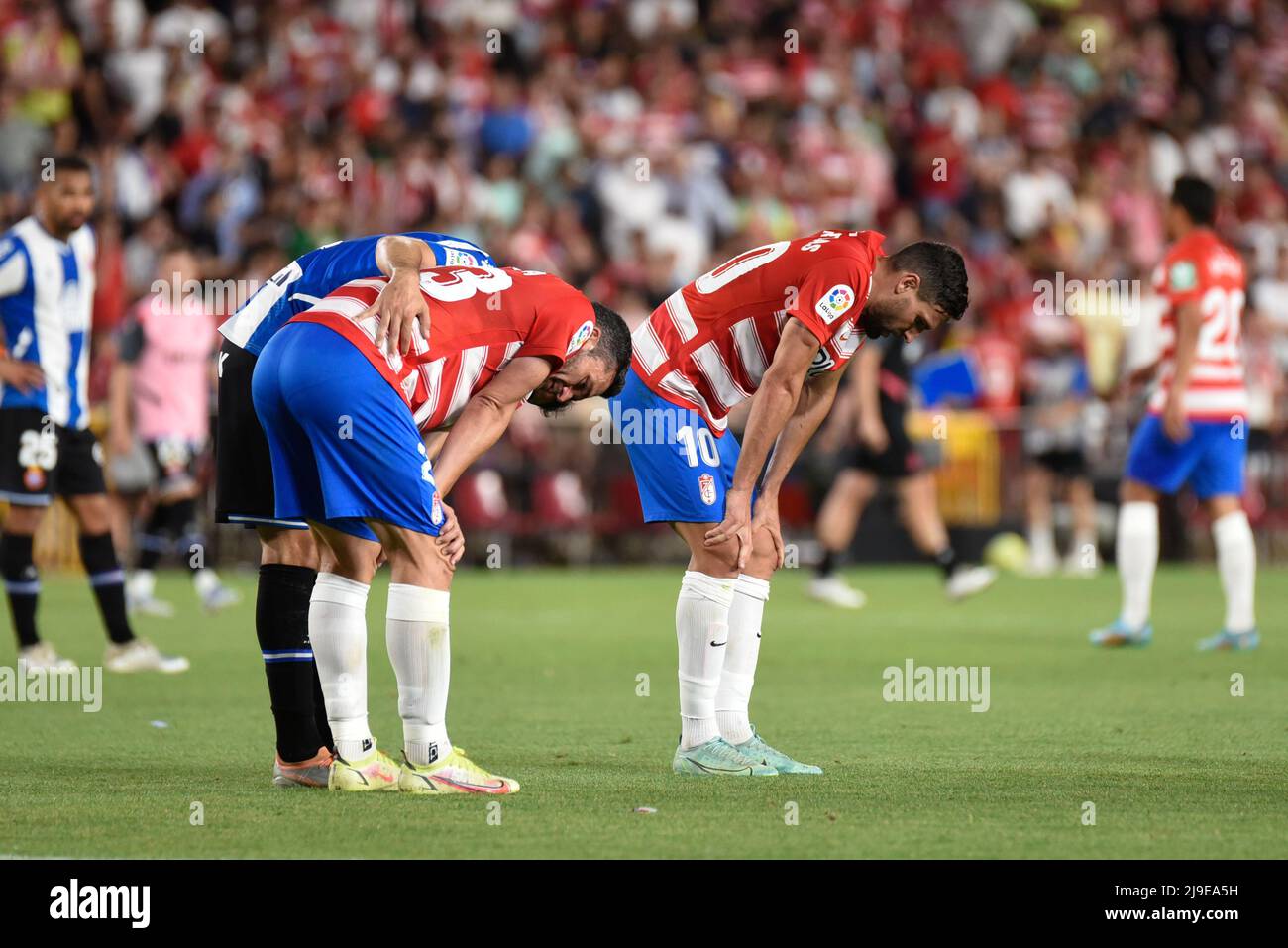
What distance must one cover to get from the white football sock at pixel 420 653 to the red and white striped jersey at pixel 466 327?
60 centimetres

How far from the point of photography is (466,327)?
19.4 ft

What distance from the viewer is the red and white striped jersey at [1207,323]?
10.9 m

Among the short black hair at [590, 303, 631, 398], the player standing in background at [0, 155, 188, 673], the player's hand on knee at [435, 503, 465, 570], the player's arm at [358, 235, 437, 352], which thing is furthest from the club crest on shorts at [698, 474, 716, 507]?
the player standing in background at [0, 155, 188, 673]

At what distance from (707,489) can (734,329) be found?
597 millimetres

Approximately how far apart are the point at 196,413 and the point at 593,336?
27.8 feet

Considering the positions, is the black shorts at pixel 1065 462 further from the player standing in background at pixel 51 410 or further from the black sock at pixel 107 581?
the black sock at pixel 107 581

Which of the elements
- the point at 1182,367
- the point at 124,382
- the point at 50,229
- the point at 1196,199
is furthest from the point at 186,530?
the point at 1196,199

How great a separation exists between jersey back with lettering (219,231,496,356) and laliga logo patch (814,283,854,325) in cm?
115

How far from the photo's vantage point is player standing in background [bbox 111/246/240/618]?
13711 millimetres

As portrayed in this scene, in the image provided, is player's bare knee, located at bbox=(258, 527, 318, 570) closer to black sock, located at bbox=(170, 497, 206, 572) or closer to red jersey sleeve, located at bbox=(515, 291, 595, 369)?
red jersey sleeve, located at bbox=(515, 291, 595, 369)

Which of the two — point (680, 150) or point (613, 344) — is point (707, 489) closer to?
point (613, 344)

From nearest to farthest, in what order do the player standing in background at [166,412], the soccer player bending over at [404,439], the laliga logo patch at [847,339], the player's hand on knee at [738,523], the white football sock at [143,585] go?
the soccer player bending over at [404,439] < the player's hand on knee at [738,523] < the laliga logo patch at [847,339] < the player standing in background at [166,412] < the white football sock at [143,585]

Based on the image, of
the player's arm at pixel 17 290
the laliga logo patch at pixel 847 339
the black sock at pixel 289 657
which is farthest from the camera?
the player's arm at pixel 17 290

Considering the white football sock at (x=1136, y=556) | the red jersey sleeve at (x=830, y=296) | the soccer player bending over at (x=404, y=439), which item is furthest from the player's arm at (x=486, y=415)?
the white football sock at (x=1136, y=556)
